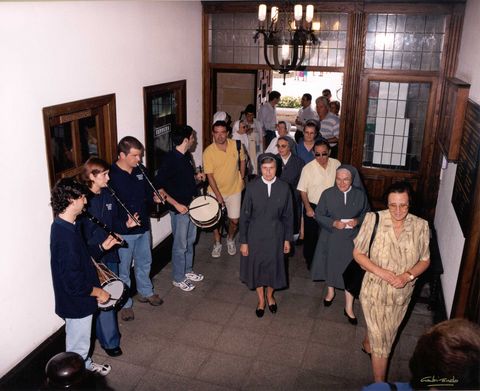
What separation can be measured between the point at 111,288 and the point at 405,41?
5.30m

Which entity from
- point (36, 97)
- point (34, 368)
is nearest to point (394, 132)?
point (36, 97)

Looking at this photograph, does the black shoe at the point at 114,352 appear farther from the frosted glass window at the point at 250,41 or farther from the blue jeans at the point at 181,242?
the frosted glass window at the point at 250,41

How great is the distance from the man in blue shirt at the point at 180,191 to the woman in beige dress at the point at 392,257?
2303mm

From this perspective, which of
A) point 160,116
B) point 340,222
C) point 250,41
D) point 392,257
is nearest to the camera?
point 392,257

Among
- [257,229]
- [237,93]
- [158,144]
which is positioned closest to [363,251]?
[257,229]

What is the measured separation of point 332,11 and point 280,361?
494 centimetres

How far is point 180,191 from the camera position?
514 cm

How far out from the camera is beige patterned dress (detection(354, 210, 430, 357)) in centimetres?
334

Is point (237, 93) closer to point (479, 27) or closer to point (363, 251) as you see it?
point (479, 27)

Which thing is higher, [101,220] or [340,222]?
[101,220]

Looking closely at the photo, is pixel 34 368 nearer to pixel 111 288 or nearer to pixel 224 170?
pixel 111 288

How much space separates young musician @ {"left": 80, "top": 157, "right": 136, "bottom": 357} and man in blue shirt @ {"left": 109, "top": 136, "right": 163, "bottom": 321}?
0.16m

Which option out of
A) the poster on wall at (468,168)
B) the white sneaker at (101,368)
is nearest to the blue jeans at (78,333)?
the white sneaker at (101,368)

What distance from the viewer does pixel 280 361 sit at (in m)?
4.10
